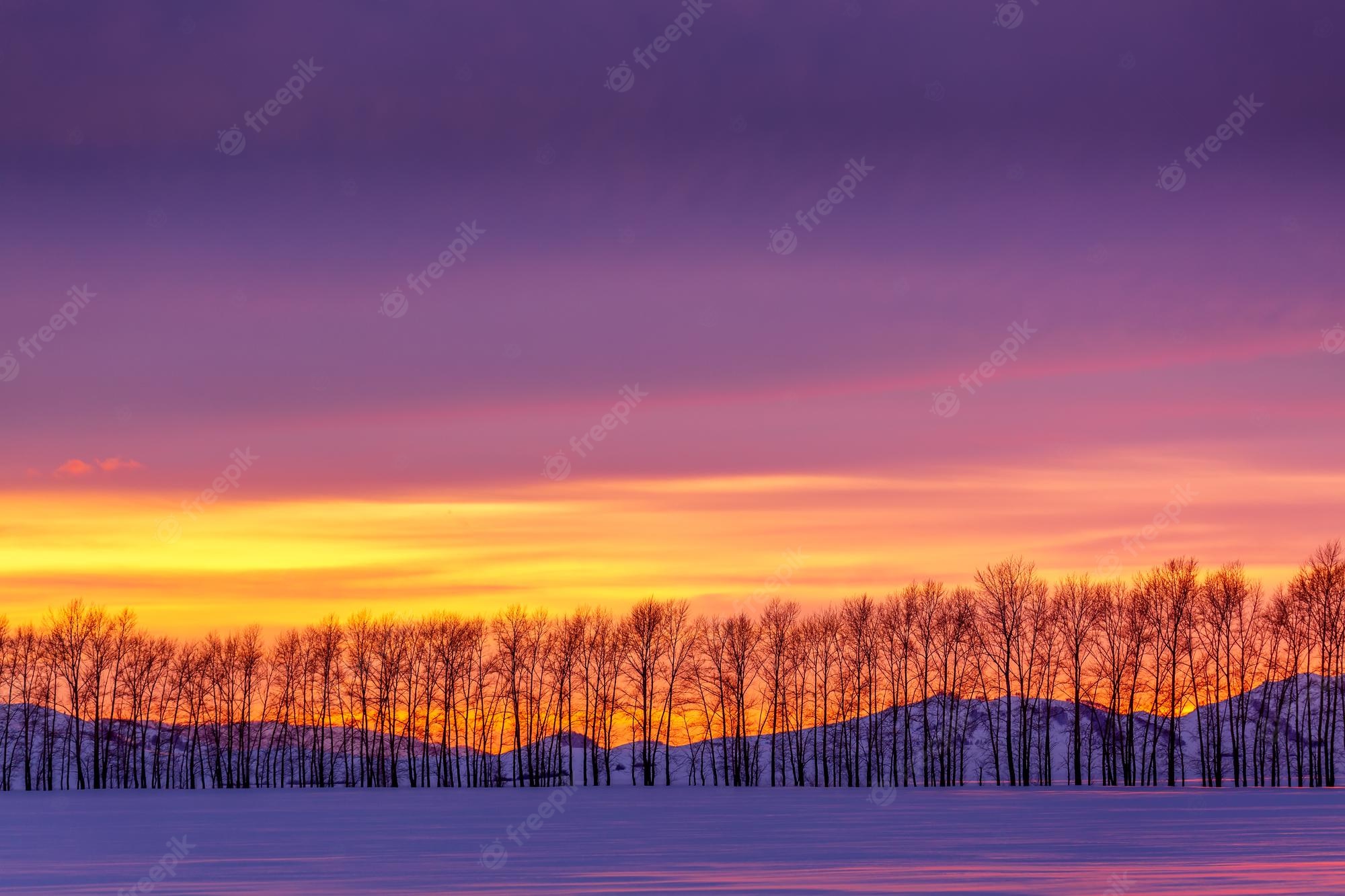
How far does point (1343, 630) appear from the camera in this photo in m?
108

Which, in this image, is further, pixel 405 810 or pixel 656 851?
pixel 405 810

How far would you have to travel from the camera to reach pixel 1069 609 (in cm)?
Result: 11500

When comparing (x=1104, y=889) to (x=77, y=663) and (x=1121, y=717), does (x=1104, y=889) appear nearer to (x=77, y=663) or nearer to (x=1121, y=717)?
(x=1121, y=717)

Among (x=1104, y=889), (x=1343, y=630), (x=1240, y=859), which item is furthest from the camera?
(x=1343, y=630)

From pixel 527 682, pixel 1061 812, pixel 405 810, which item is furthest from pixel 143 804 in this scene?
pixel 527 682

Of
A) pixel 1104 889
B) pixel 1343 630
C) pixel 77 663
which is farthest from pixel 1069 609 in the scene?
pixel 1104 889

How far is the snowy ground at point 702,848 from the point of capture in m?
25.9

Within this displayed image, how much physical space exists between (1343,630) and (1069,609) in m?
20.4

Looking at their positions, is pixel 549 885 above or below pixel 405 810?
above

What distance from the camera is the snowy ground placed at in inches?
1021

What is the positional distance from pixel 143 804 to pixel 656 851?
50865 millimetres

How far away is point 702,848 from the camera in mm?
34938

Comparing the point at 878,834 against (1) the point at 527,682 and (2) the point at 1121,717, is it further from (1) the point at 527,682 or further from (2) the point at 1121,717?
(1) the point at 527,682

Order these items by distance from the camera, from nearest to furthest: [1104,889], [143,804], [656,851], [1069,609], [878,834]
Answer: [1104,889] → [656,851] → [878,834] → [143,804] → [1069,609]
